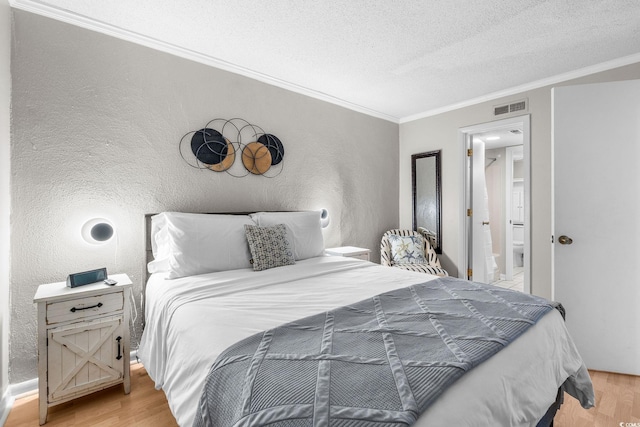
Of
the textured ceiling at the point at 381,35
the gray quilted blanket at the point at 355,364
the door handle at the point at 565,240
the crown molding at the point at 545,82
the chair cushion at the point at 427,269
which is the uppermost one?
the textured ceiling at the point at 381,35

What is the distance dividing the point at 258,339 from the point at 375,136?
353 centimetres

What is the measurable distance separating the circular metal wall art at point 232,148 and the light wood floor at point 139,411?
1720 mm

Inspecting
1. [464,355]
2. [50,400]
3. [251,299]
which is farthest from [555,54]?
[50,400]

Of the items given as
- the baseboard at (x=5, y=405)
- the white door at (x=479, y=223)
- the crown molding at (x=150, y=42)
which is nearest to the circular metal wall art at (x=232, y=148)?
the crown molding at (x=150, y=42)

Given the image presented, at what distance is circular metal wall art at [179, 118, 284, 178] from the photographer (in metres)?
2.58

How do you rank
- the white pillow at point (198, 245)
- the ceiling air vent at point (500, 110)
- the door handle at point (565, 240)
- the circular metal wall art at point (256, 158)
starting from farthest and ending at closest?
1. the ceiling air vent at point (500, 110)
2. the circular metal wall art at point (256, 158)
3. the door handle at point (565, 240)
4. the white pillow at point (198, 245)

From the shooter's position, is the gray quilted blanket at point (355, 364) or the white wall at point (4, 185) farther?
the white wall at point (4, 185)

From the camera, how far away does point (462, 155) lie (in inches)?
148

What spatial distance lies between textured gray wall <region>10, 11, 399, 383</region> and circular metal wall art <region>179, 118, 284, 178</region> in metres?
0.06

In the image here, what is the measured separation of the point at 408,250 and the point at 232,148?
2421 millimetres

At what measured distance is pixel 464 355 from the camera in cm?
99

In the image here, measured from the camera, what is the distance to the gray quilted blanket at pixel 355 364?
29.5 inches

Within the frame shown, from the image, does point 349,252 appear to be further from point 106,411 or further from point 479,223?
point 106,411

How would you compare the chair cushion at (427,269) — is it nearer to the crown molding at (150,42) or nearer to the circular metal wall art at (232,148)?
Result: the circular metal wall art at (232,148)
